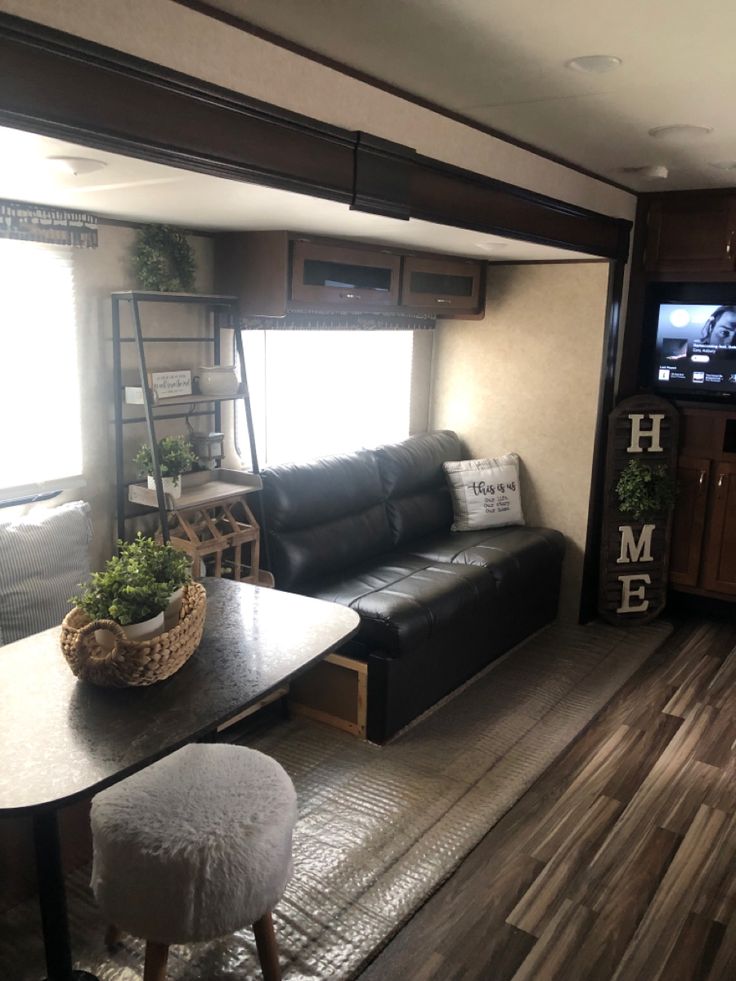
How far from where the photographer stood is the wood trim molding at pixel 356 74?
176cm

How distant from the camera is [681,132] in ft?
9.21

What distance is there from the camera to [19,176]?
2.14 m

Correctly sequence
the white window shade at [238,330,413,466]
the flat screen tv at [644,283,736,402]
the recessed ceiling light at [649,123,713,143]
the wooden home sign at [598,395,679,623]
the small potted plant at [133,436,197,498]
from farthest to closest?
the wooden home sign at [598,395,679,623] → the flat screen tv at [644,283,736,402] → the white window shade at [238,330,413,466] → the small potted plant at [133,436,197,498] → the recessed ceiling light at [649,123,713,143]

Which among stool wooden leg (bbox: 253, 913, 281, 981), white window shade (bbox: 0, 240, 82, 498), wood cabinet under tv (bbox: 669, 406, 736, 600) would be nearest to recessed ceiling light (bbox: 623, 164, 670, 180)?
wood cabinet under tv (bbox: 669, 406, 736, 600)

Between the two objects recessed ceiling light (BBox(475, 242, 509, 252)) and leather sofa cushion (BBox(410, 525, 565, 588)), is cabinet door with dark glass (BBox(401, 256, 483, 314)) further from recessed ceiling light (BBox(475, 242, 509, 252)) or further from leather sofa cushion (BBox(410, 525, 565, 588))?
leather sofa cushion (BBox(410, 525, 565, 588))

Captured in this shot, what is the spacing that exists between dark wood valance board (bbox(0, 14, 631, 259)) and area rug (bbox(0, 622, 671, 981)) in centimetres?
197

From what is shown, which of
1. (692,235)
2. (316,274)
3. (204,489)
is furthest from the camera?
(692,235)

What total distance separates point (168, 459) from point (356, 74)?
1481 mm

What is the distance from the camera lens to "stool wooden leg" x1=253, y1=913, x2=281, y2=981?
1972mm

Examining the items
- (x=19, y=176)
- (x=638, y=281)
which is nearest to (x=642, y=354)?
(x=638, y=281)

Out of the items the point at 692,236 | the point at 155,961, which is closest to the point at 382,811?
the point at 155,961

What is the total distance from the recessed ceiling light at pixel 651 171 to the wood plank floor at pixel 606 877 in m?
2.34

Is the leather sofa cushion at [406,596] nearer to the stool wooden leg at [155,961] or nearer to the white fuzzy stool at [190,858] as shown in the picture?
the white fuzzy stool at [190,858]

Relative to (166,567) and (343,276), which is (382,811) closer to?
(166,567)
